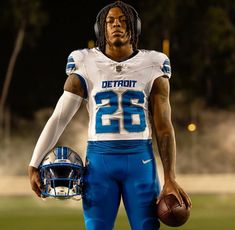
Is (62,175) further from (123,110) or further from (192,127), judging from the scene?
(192,127)

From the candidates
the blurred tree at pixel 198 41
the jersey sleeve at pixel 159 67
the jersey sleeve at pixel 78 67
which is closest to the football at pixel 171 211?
the jersey sleeve at pixel 159 67

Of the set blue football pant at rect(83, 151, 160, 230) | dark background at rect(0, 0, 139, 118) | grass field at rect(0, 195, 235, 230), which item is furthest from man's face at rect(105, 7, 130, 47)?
dark background at rect(0, 0, 139, 118)

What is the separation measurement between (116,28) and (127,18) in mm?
81

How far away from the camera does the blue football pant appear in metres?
3.36

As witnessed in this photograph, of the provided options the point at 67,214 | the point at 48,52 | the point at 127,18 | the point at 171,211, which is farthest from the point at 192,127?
the point at 171,211

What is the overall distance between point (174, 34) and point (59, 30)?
258 inches

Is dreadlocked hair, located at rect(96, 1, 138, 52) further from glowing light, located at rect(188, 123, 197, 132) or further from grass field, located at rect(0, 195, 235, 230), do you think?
glowing light, located at rect(188, 123, 197, 132)

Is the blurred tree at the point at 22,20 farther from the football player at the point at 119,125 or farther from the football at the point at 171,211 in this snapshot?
the football at the point at 171,211

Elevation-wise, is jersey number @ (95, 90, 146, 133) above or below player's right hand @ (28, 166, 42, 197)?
above

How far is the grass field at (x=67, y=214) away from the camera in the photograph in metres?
7.82

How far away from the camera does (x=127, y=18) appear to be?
3.54 metres

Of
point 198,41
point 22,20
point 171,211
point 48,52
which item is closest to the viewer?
point 171,211

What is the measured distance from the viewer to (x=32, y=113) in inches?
802

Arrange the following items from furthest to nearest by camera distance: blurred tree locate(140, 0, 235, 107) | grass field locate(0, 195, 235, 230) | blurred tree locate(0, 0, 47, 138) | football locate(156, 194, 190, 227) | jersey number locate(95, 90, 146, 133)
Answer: blurred tree locate(0, 0, 47, 138) < blurred tree locate(140, 0, 235, 107) < grass field locate(0, 195, 235, 230) < jersey number locate(95, 90, 146, 133) < football locate(156, 194, 190, 227)
